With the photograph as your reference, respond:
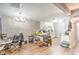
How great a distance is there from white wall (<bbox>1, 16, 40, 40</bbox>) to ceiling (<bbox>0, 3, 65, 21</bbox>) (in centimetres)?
8

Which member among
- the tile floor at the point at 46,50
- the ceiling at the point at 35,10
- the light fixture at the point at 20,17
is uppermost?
the ceiling at the point at 35,10

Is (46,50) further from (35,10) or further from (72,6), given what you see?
(72,6)

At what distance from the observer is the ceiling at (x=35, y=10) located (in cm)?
183

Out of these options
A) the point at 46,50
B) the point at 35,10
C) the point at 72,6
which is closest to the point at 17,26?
the point at 35,10

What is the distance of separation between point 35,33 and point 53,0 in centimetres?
53

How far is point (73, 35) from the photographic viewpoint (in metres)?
1.87

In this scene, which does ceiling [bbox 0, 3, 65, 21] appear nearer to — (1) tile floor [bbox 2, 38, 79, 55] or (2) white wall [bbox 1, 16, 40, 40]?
(2) white wall [bbox 1, 16, 40, 40]

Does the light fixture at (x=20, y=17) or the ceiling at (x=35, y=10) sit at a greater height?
the ceiling at (x=35, y=10)

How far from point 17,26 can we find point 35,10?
1.11ft

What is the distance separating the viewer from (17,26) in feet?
6.02

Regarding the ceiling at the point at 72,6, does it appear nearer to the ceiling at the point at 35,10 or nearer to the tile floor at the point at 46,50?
the ceiling at the point at 35,10

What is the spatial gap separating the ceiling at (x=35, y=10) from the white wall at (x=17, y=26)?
84 millimetres

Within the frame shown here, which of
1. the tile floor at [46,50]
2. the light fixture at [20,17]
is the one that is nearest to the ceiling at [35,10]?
the light fixture at [20,17]
